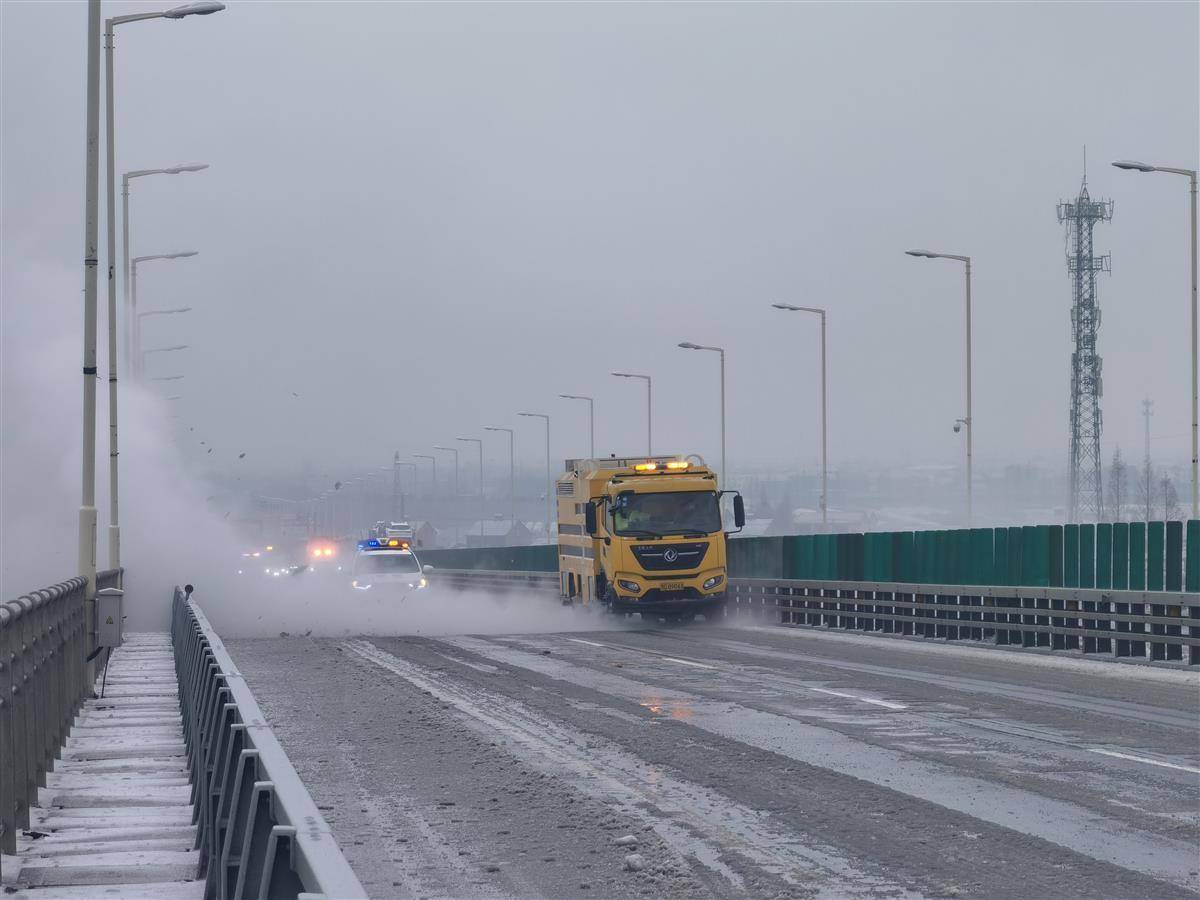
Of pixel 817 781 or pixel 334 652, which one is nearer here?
pixel 817 781

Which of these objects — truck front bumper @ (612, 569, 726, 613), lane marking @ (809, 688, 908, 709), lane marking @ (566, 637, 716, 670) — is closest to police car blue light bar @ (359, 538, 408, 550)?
truck front bumper @ (612, 569, 726, 613)

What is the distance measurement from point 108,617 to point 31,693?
862 cm

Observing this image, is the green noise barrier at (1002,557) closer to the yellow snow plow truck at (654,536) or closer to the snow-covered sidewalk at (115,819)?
the yellow snow plow truck at (654,536)

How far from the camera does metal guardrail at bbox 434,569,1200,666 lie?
23.8 meters

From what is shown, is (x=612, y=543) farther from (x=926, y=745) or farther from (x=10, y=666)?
(x=10, y=666)

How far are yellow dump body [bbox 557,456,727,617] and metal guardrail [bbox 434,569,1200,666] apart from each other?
2049 millimetres

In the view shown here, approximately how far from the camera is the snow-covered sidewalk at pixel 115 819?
8.82 m

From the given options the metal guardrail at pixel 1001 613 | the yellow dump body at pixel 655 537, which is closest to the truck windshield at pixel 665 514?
the yellow dump body at pixel 655 537

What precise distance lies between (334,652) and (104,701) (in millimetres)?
10168

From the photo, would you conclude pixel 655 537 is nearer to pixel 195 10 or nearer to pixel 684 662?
pixel 684 662

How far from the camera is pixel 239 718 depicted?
7.50m

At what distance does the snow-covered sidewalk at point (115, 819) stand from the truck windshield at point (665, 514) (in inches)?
776

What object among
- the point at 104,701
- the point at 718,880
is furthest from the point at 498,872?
the point at 104,701

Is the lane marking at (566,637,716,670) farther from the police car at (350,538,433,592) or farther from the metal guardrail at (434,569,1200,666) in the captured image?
the police car at (350,538,433,592)
